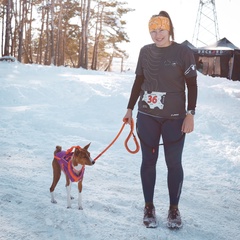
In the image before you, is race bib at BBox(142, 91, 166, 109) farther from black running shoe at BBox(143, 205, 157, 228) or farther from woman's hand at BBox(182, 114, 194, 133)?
black running shoe at BBox(143, 205, 157, 228)

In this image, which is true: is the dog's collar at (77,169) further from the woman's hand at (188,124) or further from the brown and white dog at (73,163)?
the woman's hand at (188,124)

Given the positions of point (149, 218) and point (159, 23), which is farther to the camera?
point (149, 218)

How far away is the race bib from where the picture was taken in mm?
3170

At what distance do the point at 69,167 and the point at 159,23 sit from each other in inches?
73.8

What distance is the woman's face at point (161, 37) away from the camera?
3.09m

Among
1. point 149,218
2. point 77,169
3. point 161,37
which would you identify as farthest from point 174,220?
point 161,37

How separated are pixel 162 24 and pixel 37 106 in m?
7.13

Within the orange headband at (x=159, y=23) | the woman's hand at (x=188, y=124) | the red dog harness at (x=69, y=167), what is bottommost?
the red dog harness at (x=69, y=167)

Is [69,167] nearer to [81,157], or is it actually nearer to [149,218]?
[81,157]

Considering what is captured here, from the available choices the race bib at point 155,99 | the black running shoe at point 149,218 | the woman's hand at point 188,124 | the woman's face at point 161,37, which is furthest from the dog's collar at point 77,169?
the woman's face at point 161,37

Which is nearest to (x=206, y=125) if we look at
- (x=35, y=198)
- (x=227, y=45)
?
(x=35, y=198)

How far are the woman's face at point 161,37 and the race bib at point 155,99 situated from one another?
1.74 feet

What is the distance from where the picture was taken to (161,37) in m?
3.09

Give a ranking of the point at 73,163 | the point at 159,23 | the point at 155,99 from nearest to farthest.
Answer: the point at 159,23, the point at 155,99, the point at 73,163
